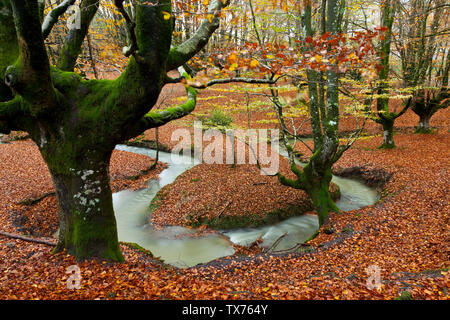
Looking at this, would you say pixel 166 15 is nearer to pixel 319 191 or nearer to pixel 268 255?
pixel 268 255

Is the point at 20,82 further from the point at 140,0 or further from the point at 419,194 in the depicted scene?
the point at 419,194

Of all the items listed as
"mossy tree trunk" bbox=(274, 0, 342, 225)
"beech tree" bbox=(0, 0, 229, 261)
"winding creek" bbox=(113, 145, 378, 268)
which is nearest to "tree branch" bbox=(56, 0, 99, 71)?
"beech tree" bbox=(0, 0, 229, 261)

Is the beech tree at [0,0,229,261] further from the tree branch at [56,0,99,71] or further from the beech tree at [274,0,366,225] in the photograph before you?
the beech tree at [274,0,366,225]

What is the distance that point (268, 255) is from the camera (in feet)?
19.3

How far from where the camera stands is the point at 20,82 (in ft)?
10.7

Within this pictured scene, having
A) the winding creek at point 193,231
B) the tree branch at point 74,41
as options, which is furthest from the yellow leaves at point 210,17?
the winding creek at point 193,231

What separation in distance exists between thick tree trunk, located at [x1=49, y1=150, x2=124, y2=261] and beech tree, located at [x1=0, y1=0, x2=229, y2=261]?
2cm

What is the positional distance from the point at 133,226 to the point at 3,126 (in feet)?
20.7

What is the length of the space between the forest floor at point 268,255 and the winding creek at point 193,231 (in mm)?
765

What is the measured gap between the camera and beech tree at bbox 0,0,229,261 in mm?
3125

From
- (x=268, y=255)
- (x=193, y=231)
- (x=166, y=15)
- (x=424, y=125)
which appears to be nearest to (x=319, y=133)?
(x=268, y=255)

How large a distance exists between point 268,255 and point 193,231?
12.3 ft
